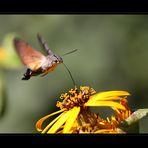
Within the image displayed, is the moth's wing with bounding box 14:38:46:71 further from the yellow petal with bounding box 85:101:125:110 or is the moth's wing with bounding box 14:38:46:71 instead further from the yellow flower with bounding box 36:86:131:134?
the yellow petal with bounding box 85:101:125:110

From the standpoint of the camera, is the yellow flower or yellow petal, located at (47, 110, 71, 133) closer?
the yellow flower

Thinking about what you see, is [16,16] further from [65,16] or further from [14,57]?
[14,57]

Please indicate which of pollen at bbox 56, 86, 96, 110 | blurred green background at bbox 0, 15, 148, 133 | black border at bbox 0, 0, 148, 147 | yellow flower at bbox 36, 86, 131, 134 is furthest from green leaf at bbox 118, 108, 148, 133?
blurred green background at bbox 0, 15, 148, 133

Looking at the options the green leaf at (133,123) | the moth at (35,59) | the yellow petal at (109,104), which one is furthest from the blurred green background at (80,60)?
the green leaf at (133,123)

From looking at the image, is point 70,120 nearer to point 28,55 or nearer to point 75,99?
point 75,99
